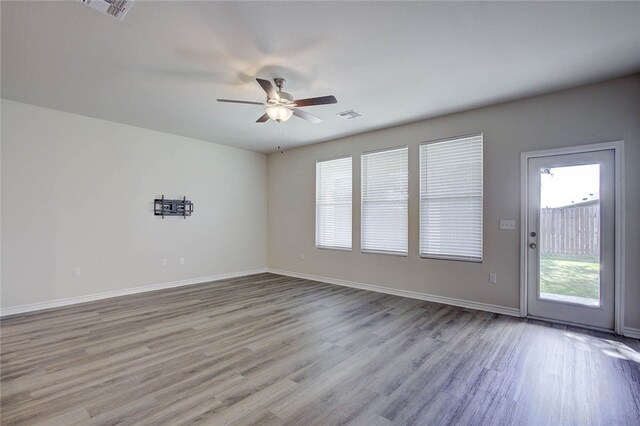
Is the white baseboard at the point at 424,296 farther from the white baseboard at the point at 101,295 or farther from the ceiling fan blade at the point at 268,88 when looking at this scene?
the ceiling fan blade at the point at 268,88

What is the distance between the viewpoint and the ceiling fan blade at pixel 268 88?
2.85 meters

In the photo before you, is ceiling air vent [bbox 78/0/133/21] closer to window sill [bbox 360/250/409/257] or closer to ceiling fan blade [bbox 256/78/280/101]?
ceiling fan blade [bbox 256/78/280/101]

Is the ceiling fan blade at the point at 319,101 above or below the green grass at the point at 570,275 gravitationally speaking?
above

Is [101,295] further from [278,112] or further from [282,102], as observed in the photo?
[282,102]

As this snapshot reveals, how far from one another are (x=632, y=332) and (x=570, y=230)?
1214 millimetres

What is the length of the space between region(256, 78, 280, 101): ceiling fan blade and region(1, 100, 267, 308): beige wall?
343cm

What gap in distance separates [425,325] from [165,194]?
4977 millimetres

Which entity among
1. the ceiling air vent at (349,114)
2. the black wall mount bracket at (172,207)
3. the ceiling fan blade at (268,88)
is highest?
the ceiling air vent at (349,114)

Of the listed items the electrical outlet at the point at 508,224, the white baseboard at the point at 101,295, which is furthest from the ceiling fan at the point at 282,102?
Answer: the white baseboard at the point at 101,295

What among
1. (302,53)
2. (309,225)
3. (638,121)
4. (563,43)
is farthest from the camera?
(309,225)

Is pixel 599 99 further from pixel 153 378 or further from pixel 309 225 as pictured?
pixel 153 378

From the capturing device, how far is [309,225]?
6.47 m

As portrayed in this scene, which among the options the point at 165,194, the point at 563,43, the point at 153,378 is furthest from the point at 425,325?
the point at 165,194

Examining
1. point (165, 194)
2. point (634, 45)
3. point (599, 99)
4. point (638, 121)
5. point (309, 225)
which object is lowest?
point (309, 225)
